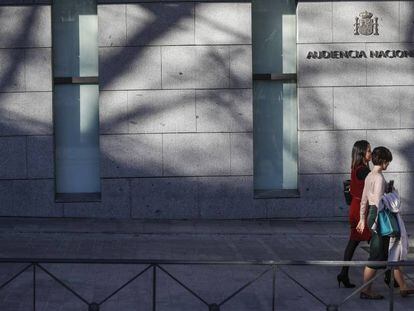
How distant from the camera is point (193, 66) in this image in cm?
1667

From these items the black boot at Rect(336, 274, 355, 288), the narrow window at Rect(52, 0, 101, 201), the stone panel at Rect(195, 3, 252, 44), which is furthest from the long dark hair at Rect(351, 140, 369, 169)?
the narrow window at Rect(52, 0, 101, 201)

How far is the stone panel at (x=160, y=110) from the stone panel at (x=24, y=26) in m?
1.90

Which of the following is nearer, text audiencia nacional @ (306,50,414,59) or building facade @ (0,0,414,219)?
building facade @ (0,0,414,219)

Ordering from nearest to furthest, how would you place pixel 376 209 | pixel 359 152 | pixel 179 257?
1. pixel 376 209
2. pixel 359 152
3. pixel 179 257

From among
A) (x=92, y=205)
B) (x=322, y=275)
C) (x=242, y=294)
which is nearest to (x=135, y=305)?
(x=242, y=294)

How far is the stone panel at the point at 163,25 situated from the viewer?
16578mm

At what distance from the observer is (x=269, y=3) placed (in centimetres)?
1716

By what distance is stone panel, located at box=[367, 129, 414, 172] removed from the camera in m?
16.9

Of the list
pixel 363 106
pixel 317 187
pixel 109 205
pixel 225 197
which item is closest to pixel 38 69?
pixel 109 205

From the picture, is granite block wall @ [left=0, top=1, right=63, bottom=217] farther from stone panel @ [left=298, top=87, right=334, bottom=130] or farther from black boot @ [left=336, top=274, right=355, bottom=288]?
black boot @ [left=336, top=274, right=355, bottom=288]

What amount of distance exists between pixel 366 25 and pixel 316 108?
1.75 m

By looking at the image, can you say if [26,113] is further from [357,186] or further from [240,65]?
[357,186]

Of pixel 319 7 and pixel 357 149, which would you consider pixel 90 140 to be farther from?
pixel 357 149

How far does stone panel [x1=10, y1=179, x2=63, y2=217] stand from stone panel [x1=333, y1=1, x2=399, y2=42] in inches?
228
